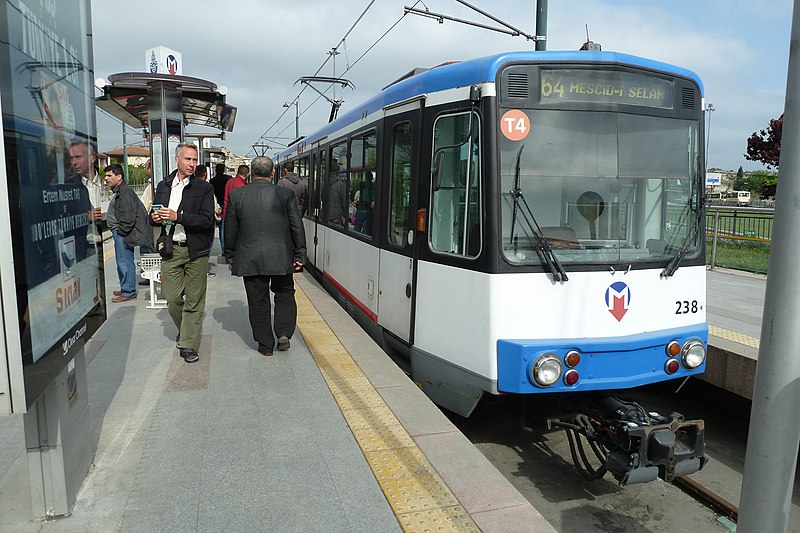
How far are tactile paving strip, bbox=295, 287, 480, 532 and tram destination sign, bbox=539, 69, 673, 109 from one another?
2.47m

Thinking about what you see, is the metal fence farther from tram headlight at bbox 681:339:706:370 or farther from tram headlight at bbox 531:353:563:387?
tram headlight at bbox 531:353:563:387

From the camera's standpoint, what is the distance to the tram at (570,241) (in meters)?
4.18

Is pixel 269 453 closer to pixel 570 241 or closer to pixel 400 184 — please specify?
pixel 570 241

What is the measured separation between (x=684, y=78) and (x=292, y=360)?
398cm

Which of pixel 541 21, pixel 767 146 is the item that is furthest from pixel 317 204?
pixel 767 146

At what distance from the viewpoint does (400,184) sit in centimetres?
559

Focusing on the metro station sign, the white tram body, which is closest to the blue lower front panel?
the white tram body

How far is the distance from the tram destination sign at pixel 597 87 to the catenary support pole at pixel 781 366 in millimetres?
1857

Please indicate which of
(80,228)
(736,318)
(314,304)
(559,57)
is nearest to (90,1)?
(80,228)

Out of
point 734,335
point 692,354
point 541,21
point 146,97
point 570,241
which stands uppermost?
point 541,21

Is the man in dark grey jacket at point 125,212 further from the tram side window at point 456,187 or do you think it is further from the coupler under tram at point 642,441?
the coupler under tram at point 642,441

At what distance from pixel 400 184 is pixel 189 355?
8.00 ft

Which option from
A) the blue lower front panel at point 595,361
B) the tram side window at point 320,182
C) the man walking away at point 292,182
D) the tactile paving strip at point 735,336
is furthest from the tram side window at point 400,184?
the man walking away at point 292,182

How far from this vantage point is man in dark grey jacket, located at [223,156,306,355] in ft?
18.1
